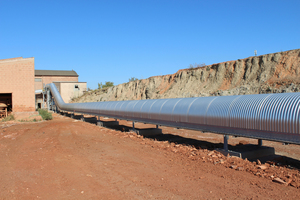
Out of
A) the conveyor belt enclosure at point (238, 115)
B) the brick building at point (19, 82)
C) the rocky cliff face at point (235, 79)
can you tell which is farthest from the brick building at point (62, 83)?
the conveyor belt enclosure at point (238, 115)

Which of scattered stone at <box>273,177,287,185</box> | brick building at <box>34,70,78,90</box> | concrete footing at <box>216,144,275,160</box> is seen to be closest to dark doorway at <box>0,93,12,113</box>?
concrete footing at <box>216,144,275,160</box>

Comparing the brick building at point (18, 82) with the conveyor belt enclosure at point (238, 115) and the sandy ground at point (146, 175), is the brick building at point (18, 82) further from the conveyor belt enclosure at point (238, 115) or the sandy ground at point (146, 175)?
the conveyor belt enclosure at point (238, 115)

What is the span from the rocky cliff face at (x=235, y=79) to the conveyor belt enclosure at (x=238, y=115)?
13886mm

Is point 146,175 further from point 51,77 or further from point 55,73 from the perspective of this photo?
point 55,73

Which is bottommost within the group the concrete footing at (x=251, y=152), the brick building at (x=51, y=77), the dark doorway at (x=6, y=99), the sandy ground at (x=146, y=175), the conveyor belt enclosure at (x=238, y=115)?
the sandy ground at (x=146, y=175)

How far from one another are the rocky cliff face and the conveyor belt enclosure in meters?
13.9

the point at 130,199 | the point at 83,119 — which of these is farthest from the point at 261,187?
the point at 83,119

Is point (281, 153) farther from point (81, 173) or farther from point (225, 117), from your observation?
point (81, 173)

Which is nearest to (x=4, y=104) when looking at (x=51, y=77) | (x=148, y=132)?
(x=148, y=132)

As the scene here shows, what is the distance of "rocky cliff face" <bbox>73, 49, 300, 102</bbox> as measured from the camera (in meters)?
24.3

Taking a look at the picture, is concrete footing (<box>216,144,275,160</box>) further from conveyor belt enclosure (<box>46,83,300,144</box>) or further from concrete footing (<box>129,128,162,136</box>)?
concrete footing (<box>129,128,162,136</box>)

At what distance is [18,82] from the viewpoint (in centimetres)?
2936

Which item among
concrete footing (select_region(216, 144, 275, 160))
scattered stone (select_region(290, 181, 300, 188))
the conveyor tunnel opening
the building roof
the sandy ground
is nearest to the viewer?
the sandy ground

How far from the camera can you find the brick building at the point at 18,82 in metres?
28.8
